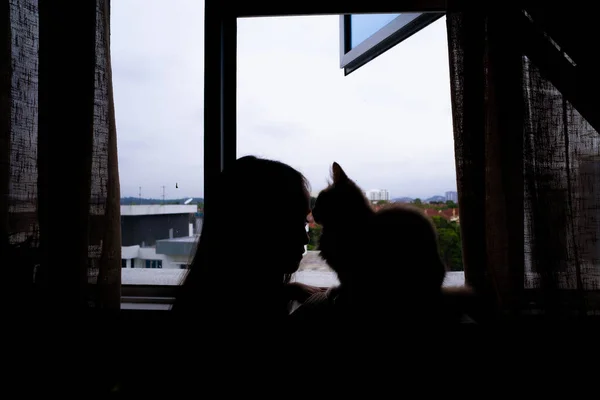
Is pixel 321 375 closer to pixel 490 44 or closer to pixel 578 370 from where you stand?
pixel 578 370

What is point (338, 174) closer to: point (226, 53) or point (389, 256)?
point (389, 256)

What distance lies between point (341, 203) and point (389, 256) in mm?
185

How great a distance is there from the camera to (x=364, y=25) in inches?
44.3

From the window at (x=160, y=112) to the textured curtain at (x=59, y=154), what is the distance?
0.14 m

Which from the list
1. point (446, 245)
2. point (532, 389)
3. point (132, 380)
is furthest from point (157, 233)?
point (532, 389)

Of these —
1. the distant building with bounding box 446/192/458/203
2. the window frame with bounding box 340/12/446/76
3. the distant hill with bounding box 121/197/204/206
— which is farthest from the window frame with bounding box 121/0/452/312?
the distant building with bounding box 446/192/458/203

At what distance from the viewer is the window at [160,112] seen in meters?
1.10

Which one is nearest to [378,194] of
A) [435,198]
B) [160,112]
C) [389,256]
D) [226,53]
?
[435,198]

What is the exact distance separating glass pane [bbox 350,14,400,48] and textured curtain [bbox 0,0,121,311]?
0.71 m

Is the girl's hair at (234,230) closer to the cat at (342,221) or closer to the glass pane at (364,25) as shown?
the cat at (342,221)

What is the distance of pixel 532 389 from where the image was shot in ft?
2.91

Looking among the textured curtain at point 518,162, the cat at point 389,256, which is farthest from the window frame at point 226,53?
the cat at point 389,256

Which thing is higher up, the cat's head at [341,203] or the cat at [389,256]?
the cat's head at [341,203]

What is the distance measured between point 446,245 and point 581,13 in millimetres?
678
